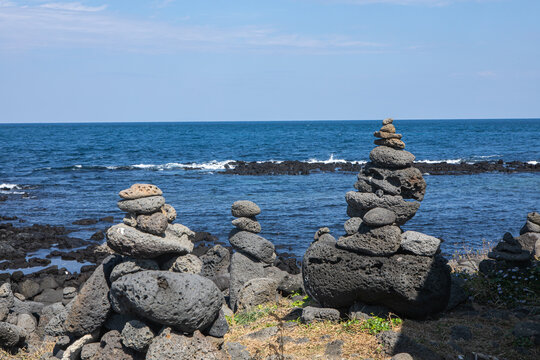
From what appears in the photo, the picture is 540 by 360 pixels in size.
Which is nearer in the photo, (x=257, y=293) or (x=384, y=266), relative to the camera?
(x=384, y=266)

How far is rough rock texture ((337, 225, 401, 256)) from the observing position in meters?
10.0

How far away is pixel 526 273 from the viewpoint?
11.3 metres

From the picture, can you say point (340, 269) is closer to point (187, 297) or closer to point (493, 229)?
point (187, 297)

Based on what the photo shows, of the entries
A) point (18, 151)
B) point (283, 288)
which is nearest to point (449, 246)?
point (283, 288)

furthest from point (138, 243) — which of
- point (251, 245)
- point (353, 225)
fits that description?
point (251, 245)

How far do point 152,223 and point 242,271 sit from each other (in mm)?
5753

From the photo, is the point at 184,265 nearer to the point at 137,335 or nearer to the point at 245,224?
the point at 137,335

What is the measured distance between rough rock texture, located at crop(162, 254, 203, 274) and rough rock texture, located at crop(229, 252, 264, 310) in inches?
195

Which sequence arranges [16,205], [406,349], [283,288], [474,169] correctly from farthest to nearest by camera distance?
[474,169], [16,205], [283,288], [406,349]

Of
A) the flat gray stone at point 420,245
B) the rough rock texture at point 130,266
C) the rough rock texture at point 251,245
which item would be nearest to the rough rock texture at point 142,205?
the rough rock texture at point 130,266

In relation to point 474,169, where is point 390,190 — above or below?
above

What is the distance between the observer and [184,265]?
9133 mm

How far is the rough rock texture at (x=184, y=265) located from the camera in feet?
29.9

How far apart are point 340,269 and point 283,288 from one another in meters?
3.77
